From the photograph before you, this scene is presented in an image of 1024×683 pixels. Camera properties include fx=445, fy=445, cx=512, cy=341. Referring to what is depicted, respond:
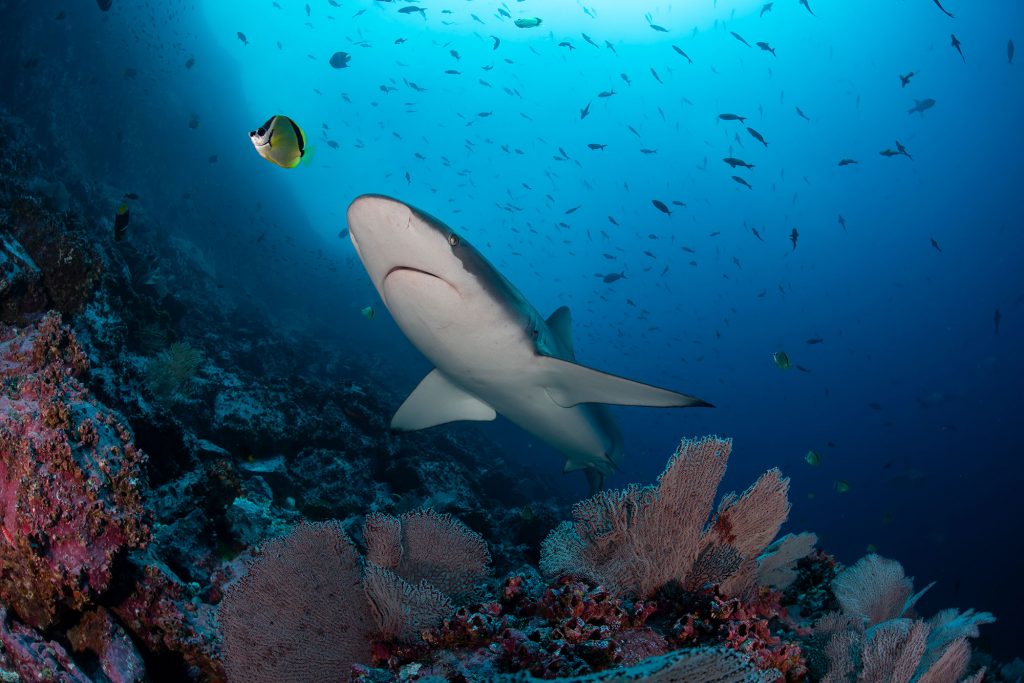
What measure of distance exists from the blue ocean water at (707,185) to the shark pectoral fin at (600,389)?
21483 millimetres

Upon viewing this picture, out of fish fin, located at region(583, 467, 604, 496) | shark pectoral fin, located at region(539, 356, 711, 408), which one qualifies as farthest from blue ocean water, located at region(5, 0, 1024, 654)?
shark pectoral fin, located at region(539, 356, 711, 408)

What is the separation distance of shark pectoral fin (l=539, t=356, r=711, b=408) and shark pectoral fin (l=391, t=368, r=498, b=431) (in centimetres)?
135

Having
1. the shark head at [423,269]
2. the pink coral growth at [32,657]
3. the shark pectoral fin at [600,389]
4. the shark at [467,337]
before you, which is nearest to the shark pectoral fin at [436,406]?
the shark at [467,337]

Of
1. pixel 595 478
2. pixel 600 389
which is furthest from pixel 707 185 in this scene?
pixel 600 389

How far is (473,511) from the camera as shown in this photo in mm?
6617

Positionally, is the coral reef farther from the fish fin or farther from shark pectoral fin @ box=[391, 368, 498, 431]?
the fish fin

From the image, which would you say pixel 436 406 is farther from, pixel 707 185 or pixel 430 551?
pixel 707 185

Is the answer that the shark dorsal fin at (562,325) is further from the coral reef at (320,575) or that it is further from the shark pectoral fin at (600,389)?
the coral reef at (320,575)

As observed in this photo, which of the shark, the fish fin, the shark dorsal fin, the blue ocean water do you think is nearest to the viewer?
the shark

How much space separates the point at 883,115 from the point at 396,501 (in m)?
87.5

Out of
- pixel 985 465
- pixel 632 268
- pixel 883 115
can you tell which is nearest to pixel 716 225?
pixel 632 268

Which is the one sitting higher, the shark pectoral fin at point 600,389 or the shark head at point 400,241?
the shark head at point 400,241

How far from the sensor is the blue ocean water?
105 ft

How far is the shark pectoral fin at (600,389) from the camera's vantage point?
3.77 metres
